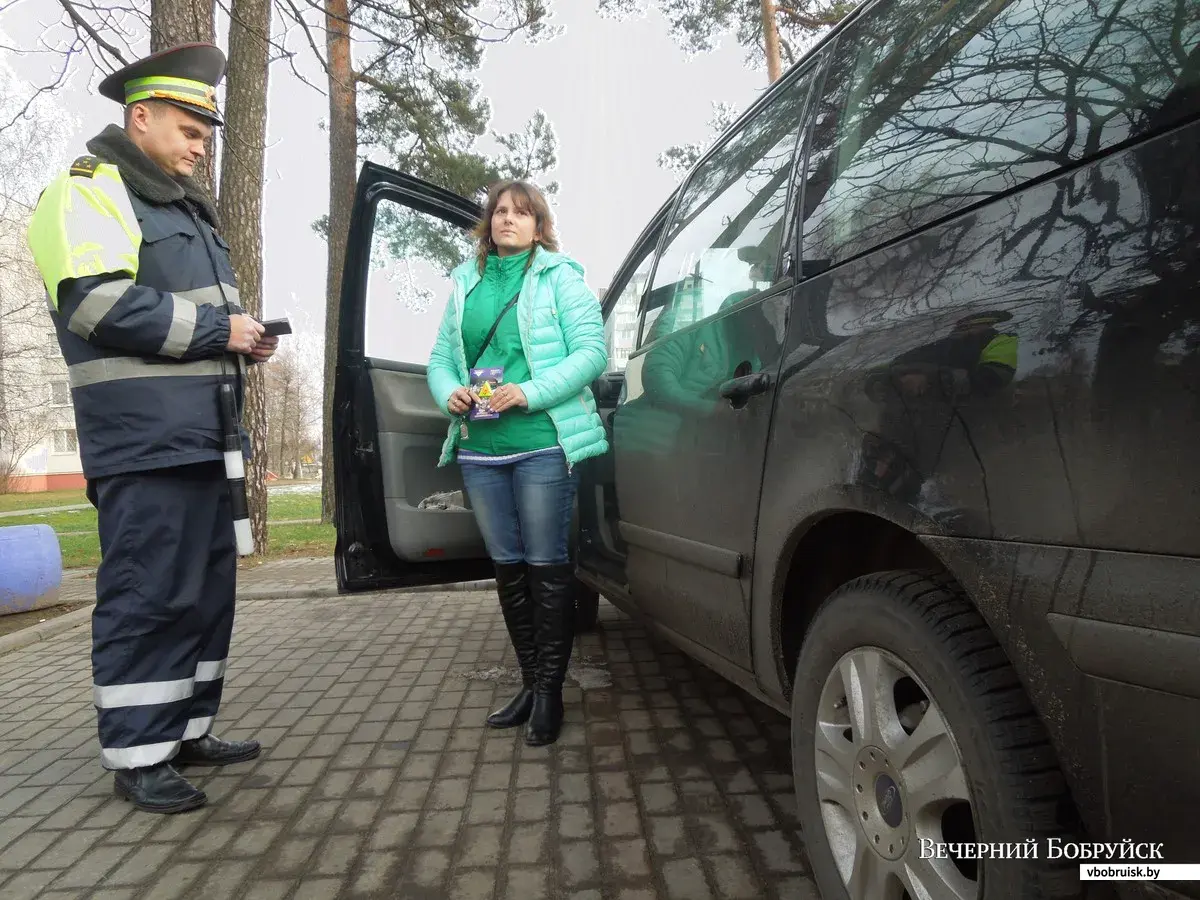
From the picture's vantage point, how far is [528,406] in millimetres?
2471

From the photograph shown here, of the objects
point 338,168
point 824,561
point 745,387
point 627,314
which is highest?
point 338,168

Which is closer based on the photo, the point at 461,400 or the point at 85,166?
the point at 85,166

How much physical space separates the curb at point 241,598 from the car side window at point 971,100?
7.92 feet

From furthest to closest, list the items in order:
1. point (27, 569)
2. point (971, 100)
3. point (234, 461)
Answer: point (27, 569) → point (234, 461) → point (971, 100)

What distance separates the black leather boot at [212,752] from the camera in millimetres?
2553

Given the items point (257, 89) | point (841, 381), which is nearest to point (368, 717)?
point (841, 381)

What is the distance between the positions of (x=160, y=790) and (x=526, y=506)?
4.45ft

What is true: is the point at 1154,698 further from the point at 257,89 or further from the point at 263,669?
the point at 257,89

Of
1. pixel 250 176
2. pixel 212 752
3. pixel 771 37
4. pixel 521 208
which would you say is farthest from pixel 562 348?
pixel 771 37

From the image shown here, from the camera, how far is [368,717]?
297 centimetres

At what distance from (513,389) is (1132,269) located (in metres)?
1.80

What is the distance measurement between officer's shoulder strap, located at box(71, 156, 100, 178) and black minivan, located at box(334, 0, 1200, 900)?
1738 millimetres

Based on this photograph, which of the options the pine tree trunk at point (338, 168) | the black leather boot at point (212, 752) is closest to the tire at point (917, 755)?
the black leather boot at point (212, 752)

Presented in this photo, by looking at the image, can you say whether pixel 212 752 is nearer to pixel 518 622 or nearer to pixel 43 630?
pixel 518 622
